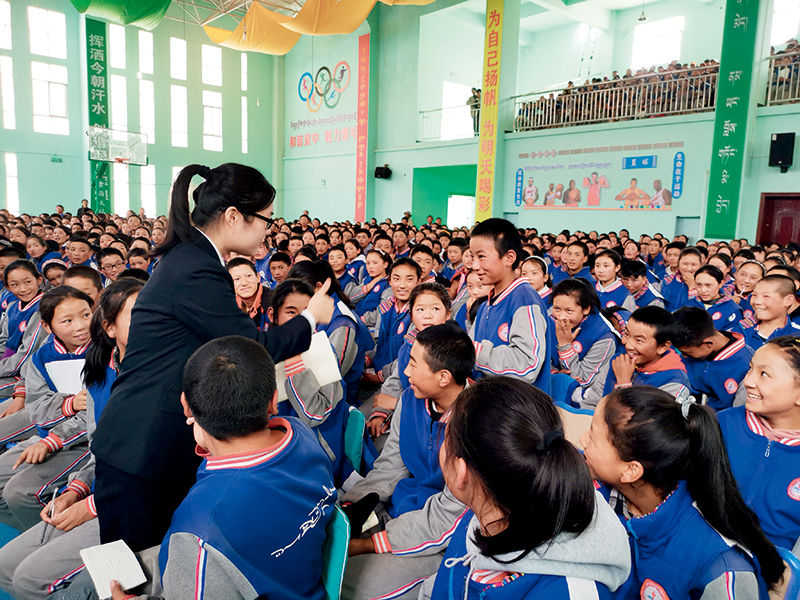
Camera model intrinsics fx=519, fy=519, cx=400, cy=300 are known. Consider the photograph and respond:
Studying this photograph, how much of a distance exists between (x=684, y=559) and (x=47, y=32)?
63.5ft

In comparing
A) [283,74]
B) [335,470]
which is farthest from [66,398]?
[283,74]

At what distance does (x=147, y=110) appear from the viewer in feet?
55.3

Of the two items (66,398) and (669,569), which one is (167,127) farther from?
(669,569)

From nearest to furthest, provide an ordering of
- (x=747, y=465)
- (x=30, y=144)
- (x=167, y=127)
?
(x=747, y=465)
(x=30, y=144)
(x=167, y=127)

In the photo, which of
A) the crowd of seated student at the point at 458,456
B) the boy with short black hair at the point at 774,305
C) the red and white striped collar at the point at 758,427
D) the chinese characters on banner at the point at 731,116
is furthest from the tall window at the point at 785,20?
the red and white striped collar at the point at 758,427

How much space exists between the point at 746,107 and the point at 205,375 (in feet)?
34.7

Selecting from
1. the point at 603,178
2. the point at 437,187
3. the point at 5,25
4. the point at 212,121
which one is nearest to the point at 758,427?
the point at 603,178

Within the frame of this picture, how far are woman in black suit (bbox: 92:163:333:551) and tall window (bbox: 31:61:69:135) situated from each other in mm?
17439

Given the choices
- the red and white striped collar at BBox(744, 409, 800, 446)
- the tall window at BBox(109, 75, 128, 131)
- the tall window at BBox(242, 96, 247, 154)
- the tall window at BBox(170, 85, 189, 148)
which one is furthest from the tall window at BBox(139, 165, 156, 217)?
the red and white striped collar at BBox(744, 409, 800, 446)

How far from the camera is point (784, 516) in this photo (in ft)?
5.50

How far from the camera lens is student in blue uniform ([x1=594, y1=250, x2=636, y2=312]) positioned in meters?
4.93

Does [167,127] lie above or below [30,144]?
above

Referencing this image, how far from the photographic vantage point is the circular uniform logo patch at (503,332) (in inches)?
88.7

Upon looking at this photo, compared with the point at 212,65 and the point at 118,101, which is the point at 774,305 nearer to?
the point at 118,101
